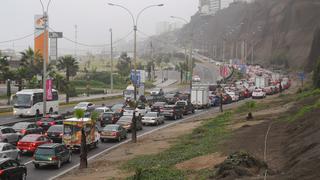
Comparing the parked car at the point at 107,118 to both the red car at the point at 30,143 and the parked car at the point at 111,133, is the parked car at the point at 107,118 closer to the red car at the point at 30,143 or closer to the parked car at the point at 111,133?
the parked car at the point at 111,133

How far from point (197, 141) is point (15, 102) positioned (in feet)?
79.8

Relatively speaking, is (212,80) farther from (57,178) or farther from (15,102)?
(57,178)

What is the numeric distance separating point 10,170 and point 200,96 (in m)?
49.2

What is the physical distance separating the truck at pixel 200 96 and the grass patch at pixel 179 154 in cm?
2413

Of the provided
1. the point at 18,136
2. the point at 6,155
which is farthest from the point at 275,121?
the point at 6,155

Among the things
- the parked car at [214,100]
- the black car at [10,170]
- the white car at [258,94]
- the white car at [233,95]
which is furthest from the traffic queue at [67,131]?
the white car at [258,94]

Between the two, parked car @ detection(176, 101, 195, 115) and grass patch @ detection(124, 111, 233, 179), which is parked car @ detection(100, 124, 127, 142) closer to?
grass patch @ detection(124, 111, 233, 179)

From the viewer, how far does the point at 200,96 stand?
232 ft

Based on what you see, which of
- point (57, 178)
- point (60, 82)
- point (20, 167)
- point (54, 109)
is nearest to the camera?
point (20, 167)

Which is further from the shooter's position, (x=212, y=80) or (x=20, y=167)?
(x=212, y=80)

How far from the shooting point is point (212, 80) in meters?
142

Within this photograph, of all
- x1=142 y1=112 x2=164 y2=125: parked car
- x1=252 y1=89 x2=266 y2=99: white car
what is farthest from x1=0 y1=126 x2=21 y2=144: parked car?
x1=252 y1=89 x2=266 y2=99: white car

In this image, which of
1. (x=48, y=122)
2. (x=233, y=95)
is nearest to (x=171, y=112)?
(x=48, y=122)

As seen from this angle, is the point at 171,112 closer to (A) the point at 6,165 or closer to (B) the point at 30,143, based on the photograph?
(B) the point at 30,143
